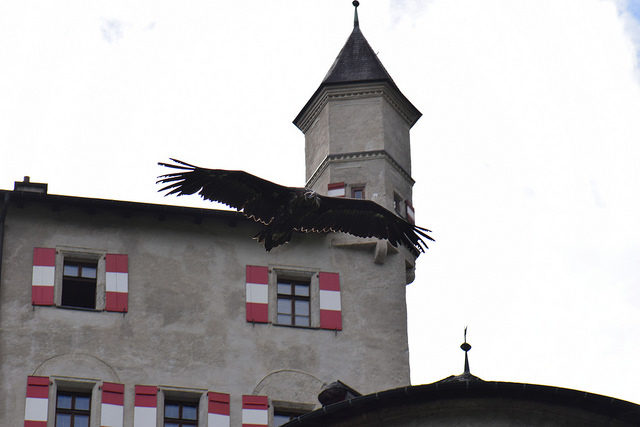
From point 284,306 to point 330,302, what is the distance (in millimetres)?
973

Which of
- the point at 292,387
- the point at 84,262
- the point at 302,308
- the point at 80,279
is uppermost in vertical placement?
the point at 84,262

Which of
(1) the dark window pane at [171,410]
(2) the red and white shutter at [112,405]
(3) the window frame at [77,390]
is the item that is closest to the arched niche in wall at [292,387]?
(1) the dark window pane at [171,410]

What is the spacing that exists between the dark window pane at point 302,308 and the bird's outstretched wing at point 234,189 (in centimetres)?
328

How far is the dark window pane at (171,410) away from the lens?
41.7 metres

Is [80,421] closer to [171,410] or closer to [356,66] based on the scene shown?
[171,410]

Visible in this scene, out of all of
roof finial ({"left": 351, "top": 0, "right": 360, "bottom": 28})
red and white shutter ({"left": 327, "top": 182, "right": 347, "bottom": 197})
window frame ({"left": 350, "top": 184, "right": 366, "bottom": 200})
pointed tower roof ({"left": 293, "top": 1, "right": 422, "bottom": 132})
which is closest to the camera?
red and white shutter ({"left": 327, "top": 182, "right": 347, "bottom": 197})

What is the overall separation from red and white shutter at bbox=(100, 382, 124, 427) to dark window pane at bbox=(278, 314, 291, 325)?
3.98 m

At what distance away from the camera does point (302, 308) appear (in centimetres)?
4409

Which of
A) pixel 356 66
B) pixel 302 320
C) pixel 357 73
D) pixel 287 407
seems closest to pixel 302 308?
pixel 302 320

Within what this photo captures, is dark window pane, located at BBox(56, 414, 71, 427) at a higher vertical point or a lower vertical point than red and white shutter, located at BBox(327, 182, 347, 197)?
lower

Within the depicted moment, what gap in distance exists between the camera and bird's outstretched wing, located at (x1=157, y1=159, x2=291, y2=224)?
40.2m

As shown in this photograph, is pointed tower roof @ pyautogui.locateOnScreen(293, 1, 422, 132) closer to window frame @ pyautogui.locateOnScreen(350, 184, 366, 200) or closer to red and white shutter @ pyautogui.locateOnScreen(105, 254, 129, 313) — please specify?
window frame @ pyautogui.locateOnScreen(350, 184, 366, 200)

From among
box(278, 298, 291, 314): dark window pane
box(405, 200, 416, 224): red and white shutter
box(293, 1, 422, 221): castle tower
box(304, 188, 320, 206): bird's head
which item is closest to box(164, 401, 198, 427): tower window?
box(278, 298, 291, 314): dark window pane

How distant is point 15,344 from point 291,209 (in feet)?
20.0
